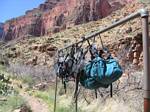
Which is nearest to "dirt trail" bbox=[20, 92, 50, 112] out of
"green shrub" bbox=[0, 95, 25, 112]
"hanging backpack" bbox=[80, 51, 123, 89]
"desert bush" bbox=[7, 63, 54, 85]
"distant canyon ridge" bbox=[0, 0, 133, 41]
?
"green shrub" bbox=[0, 95, 25, 112]

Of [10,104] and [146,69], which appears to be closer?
[146,69]

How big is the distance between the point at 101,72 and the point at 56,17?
110 meters

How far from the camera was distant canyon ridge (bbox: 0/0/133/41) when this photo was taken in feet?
303

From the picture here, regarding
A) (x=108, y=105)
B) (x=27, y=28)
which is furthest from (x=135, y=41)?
(x=27, y=28)

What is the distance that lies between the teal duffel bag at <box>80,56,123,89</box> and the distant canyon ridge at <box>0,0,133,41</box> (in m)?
80.9

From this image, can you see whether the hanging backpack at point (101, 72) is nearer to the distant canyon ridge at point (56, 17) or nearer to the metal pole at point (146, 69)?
the metal pole at point (146, 69)

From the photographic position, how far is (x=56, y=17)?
374 feet

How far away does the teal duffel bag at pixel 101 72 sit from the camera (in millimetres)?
4566

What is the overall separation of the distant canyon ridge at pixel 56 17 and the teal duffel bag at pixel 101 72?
265 ft

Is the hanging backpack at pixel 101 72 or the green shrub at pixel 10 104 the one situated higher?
the hanging backpack at pixel 101 72

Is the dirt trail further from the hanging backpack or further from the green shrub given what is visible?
the hanging backpack

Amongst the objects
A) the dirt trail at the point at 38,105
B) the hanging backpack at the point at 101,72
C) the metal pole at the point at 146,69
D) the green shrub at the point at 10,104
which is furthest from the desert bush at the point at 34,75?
the metal pole at the point at 146,69

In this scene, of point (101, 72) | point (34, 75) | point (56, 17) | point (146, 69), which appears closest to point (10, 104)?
point (101, 72)

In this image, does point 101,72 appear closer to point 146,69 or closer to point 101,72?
point 101,72
